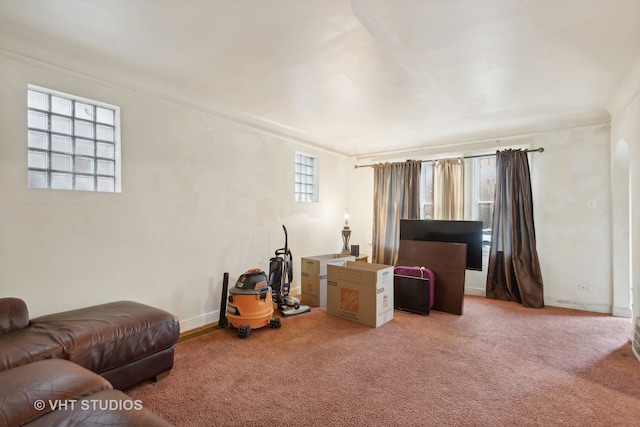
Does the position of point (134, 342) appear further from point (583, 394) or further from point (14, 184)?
point (583, 394)

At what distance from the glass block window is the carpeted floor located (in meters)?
1.69

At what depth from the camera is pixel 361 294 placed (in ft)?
11.4

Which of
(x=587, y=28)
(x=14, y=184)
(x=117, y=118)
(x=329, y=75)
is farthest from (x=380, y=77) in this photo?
(x=14, y=184)

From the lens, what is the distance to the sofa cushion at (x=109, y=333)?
186cm

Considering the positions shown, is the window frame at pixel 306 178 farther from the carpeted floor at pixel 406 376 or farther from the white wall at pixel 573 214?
the white wall at pixel 573 214

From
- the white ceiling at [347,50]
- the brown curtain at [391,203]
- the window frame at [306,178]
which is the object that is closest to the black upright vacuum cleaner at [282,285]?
the window frame at [306,178]

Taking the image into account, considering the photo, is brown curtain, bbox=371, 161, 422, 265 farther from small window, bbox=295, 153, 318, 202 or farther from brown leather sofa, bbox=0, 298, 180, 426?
brown leather sofa, bbox=0, 298, 180, 426

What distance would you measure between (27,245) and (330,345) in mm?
2526

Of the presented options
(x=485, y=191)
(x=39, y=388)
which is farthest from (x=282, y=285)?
(x=485, y=191)

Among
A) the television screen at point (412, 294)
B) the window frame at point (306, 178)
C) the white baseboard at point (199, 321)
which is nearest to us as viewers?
the white baseboard at point (199, 321)

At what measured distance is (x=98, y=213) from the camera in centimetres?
266

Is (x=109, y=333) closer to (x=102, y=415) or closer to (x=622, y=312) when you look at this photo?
(x=102, y=415)

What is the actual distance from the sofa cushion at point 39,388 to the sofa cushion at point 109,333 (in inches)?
12.0

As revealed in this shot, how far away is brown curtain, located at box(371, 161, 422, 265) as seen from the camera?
17.1 ft
